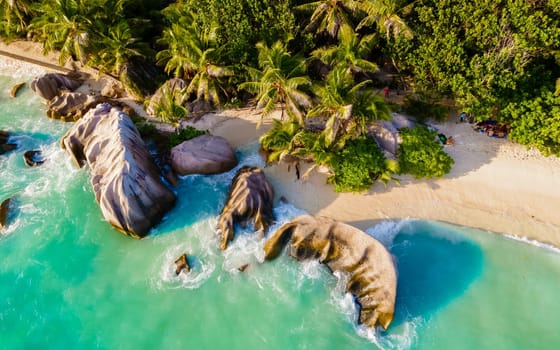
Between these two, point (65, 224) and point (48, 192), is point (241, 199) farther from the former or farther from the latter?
point (48, 192)

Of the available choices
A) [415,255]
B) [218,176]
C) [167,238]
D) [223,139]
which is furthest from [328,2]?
[167,238]

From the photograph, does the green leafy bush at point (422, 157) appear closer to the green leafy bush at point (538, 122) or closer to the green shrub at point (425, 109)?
the green shrub at point (425, 109)

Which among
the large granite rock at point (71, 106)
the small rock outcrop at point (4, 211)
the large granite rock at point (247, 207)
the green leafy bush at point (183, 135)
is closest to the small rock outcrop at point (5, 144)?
the large granite rock at point (71, 106)

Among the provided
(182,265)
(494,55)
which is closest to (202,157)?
(182,265)

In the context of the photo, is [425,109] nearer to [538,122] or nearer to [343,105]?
[538,122]

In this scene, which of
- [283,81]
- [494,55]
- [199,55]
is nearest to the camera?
[283,81]

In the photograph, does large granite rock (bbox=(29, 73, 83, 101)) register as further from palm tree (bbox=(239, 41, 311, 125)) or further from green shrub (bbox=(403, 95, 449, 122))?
green shrub (bbox=(403, 95, 449, 122))
